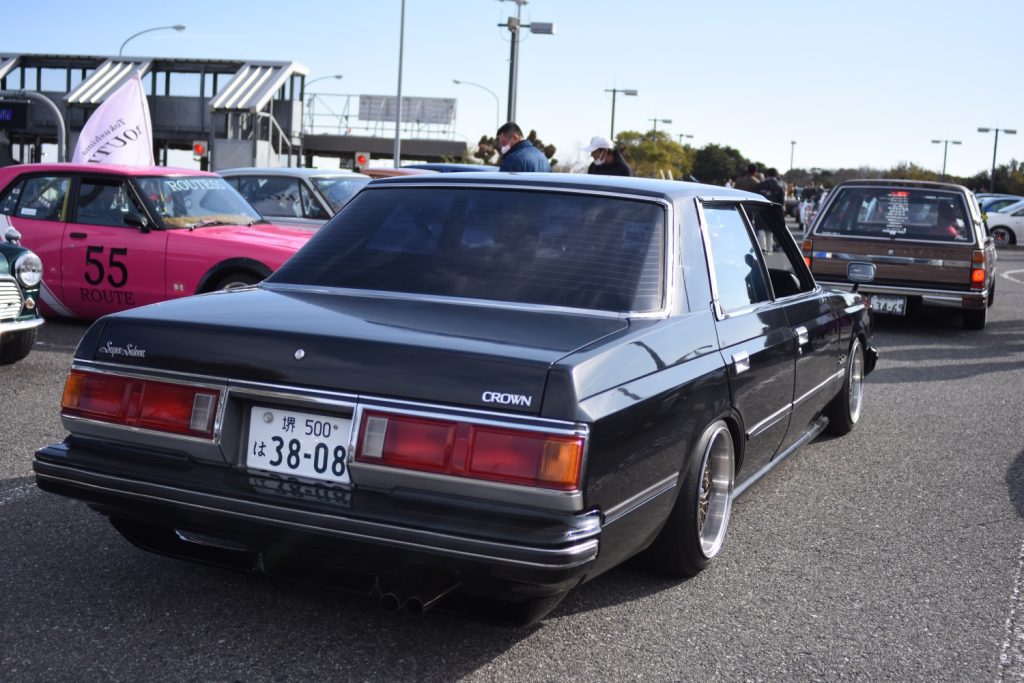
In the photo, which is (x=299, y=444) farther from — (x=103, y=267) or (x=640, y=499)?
(x=103, y=267)

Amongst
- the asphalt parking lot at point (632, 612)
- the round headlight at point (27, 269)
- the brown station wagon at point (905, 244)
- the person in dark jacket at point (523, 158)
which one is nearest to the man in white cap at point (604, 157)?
the person in dark jacket at point (523, 158)

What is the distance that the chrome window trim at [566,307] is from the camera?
360 centimetres

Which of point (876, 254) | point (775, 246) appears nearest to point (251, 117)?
point (876, 254)

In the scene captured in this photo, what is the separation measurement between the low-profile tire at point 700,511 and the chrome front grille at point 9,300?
524cm

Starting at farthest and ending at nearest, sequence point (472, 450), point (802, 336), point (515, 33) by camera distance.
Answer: point (515, 33) → point (802, 336) → point (472, 450)

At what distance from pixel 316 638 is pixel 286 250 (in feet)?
19.8

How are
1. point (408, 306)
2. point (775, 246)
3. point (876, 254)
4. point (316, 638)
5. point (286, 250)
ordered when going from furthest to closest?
point (876, 254) → point (286, 250) → point (775, 246) → point (408, 306) → point (316, 638)

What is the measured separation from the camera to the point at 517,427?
2.93 meters

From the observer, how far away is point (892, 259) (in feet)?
38.3

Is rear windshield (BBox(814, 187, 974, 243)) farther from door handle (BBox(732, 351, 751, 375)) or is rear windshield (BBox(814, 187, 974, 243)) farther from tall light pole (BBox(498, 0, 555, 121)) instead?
tall light pole (BBox(498, 0, 555, 121))

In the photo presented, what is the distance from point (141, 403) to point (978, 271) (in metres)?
10.1

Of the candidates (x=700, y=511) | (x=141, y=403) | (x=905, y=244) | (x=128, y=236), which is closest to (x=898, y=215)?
(x=905, y=244)

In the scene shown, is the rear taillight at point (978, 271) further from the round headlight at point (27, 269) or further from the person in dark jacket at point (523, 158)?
the round headlight at point (27, 269)

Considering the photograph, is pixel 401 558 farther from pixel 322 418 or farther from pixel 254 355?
pixel 254 355
